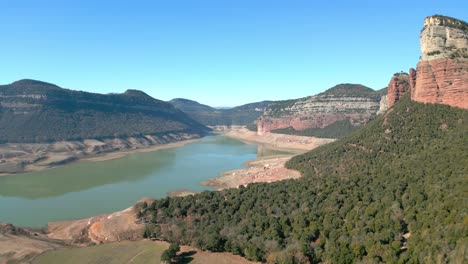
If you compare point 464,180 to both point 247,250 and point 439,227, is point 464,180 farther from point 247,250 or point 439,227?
point 247,250

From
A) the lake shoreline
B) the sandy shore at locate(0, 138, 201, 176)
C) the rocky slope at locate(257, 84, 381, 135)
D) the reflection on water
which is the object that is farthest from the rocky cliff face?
the sandy shore at locate(0, 138, 201, 176)

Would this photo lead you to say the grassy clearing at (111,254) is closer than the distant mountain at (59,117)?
Yes

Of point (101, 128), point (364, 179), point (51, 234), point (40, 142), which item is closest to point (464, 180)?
point (364, 179)

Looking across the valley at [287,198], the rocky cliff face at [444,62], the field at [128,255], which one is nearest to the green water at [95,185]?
the valley at [287,198]

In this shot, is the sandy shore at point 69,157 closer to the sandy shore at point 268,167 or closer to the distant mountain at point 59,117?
the distant mountain at point 59,117

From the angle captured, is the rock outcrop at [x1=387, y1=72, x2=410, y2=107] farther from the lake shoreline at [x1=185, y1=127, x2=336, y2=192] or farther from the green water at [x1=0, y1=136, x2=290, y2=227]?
the green water at [x1=0, y1=136, x2=290, y2=227]
